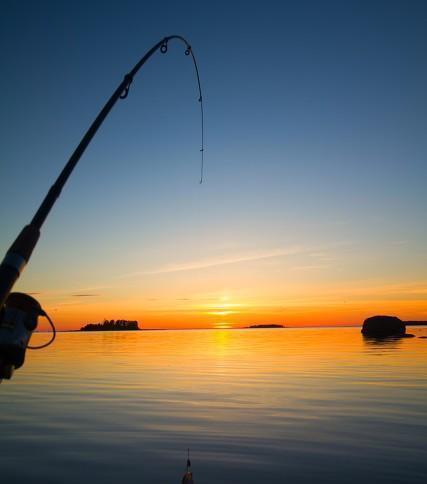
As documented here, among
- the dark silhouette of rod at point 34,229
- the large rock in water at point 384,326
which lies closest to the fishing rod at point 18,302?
the dark silhouette of rod at point 34,229

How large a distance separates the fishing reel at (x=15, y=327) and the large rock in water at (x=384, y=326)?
103 meters

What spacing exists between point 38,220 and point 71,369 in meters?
32.8

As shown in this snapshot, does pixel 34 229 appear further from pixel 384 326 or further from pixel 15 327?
pixel 384 326

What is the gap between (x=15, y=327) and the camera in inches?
138

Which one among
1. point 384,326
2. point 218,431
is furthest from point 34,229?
point 384,326

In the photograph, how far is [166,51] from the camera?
7.61m

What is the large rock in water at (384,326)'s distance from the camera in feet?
320

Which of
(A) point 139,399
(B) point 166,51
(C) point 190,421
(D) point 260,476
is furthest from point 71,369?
(B) point 166,51

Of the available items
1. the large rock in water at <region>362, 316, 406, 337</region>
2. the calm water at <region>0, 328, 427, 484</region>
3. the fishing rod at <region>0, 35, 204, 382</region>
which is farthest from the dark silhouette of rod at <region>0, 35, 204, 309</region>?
the large rock in water at <region>362, 316, 406, 337</region>

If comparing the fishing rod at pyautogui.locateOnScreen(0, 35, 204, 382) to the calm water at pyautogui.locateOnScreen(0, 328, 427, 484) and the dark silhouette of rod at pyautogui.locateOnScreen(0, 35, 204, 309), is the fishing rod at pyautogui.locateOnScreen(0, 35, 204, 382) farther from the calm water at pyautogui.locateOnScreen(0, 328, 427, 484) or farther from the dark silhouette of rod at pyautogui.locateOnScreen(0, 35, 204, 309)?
the calm water at pyautogui.locateOnScreen(0, 328, 427, 484)

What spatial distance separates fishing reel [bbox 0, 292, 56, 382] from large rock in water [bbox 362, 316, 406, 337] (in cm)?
10335

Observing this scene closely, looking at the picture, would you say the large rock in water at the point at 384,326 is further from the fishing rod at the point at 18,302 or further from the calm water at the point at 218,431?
the fishing rod at the point at 18,302

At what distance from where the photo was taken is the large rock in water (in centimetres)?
9769

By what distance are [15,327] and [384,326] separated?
103973mm
